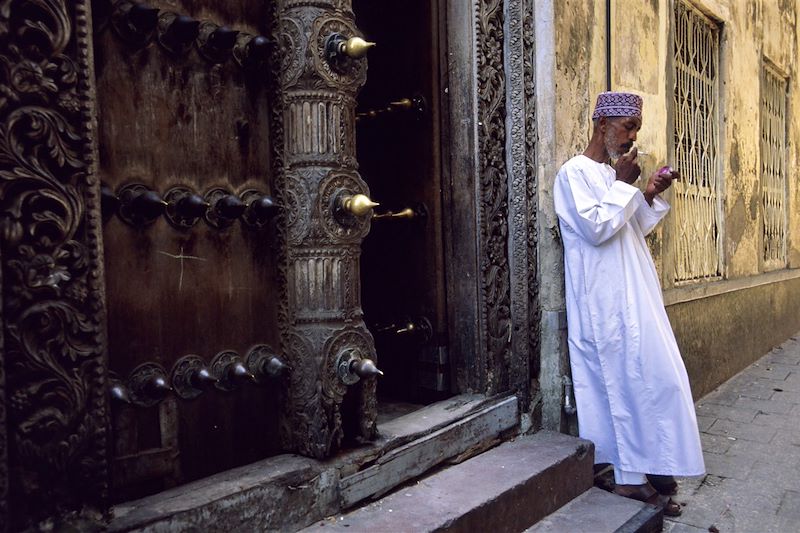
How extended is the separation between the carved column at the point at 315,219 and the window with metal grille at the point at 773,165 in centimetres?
603

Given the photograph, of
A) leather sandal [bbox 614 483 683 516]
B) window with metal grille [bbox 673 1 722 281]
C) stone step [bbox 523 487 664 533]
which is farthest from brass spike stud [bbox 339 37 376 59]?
window with metal grille [bbox 673 1 722 281]

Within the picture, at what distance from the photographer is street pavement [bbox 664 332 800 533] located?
10.0 feet

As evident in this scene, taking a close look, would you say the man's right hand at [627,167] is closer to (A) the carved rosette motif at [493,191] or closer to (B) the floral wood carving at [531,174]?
(B) the floral wood carving at [531,174]

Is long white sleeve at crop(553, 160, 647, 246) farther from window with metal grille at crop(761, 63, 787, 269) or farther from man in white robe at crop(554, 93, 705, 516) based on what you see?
window with metal grille at crop(761, 63, 787, 269)

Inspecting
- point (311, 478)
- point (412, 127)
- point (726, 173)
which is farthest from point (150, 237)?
point (726, 173)

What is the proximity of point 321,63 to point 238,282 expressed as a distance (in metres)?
0.76

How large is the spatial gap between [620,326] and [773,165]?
18.4ft

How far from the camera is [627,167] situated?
9.91 ft

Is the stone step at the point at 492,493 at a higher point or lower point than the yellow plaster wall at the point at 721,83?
lower

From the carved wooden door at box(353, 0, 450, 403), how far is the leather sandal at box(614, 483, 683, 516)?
96 centimetres

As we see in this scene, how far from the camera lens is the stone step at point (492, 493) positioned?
2166 millimetres

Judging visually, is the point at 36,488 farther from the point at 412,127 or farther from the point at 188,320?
the point at 412,127

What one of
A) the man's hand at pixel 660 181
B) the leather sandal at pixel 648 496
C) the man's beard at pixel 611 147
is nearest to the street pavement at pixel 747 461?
the leather sandal at pixel 648 496

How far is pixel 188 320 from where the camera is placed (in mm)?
2006
